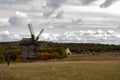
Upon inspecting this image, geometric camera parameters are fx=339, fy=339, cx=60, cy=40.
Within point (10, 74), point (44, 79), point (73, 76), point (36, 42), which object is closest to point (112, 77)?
point (73, 76)

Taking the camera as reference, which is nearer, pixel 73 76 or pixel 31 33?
pixel 73 76

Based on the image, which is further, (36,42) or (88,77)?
(36,42)

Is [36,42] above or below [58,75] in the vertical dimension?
above

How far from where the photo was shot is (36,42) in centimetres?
9669

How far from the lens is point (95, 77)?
46812 mm

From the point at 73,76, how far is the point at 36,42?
1962 inches

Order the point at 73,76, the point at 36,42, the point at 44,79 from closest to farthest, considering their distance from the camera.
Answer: the point at 44,79 < the point at 73,76 < the point at 36,42

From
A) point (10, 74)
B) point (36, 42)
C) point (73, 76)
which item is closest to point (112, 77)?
point (73, 76)

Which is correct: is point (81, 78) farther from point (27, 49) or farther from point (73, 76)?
point (27, 49)

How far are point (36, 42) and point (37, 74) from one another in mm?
46921

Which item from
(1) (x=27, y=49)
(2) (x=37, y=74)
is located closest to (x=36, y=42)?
(1) (x=27, y=49)

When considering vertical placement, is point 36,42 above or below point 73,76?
above

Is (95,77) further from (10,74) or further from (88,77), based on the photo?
(10,74)

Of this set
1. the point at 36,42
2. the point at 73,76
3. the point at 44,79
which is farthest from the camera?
the point at 36,42
